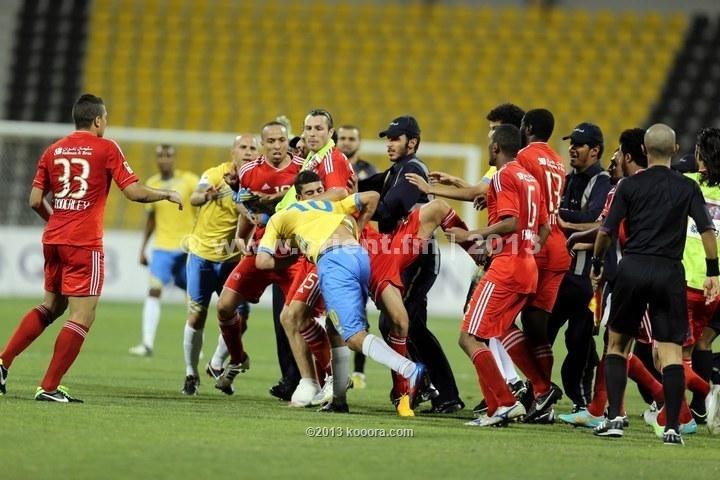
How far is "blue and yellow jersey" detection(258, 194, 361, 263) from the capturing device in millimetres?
10008

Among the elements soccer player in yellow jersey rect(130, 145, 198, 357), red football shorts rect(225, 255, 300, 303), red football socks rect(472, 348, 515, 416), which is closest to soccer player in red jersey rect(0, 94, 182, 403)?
red football shorts rect(225, 255, 300, 303)

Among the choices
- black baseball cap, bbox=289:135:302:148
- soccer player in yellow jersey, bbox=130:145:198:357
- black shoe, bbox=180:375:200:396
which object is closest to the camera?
black shoe, bbox=180:375:200:396

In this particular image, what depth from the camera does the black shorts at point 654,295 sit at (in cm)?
878

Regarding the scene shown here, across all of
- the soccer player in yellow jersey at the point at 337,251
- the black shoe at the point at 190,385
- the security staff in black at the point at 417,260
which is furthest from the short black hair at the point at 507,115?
the black shoe at the point at 190,385

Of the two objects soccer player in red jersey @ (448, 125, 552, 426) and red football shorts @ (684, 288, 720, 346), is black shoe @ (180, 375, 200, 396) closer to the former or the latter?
soccer player in red jersey @ (448, 125, 552, 426)

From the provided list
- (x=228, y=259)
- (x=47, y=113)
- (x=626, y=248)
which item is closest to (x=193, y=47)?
(x=47, y=113)

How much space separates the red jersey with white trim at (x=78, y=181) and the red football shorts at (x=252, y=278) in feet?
4.99

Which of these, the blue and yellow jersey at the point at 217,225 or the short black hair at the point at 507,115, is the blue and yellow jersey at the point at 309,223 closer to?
the short black hair at the point at 507,115

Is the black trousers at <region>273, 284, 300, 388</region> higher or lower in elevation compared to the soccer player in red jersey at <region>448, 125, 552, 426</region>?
Result: lower

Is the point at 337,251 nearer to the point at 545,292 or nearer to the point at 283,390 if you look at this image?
the point at 545,292

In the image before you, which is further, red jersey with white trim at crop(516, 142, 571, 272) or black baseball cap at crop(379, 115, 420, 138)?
black baseball cap at crop(379, 115, 420, 138)

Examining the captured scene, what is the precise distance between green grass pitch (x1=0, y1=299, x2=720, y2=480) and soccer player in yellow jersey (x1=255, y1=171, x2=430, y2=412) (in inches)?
26.5

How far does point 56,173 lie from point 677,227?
491 centimetres

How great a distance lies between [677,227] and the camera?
8812mm
